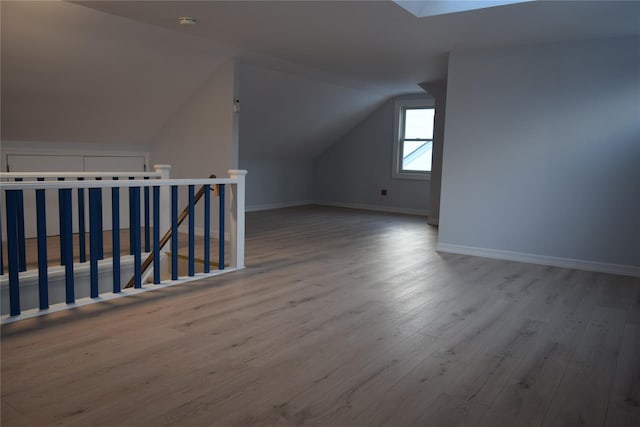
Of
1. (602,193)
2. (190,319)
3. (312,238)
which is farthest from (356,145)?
(190,319)

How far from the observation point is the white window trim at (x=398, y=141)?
319 inches

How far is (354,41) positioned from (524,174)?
2.01m

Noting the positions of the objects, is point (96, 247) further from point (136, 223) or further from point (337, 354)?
point (337, 354)

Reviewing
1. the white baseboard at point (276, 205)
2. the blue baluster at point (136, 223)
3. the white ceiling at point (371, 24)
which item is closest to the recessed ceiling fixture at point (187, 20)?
the white ceiling at point (371, 24)

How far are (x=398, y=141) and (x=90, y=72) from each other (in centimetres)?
516

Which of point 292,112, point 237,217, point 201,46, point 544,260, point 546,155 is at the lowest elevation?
point 544,260

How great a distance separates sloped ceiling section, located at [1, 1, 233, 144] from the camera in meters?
3.92

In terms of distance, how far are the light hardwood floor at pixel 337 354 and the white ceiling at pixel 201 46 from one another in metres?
2.01

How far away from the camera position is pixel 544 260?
4531mm

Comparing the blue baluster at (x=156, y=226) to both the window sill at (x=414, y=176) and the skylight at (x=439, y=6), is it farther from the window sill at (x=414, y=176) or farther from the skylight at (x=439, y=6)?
the window sill at (x=414, y=176)

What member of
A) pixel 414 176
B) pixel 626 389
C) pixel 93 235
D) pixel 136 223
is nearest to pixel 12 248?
pixel 93 235

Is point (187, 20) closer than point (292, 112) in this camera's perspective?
Yes

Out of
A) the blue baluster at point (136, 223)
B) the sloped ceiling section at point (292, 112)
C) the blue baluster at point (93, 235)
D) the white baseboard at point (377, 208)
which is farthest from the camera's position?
the white baseboard at point (377, 208)

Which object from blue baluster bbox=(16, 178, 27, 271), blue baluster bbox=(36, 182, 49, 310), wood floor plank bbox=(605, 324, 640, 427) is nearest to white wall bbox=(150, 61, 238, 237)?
blue baluster bbox=(16, 178, 27, 271)
